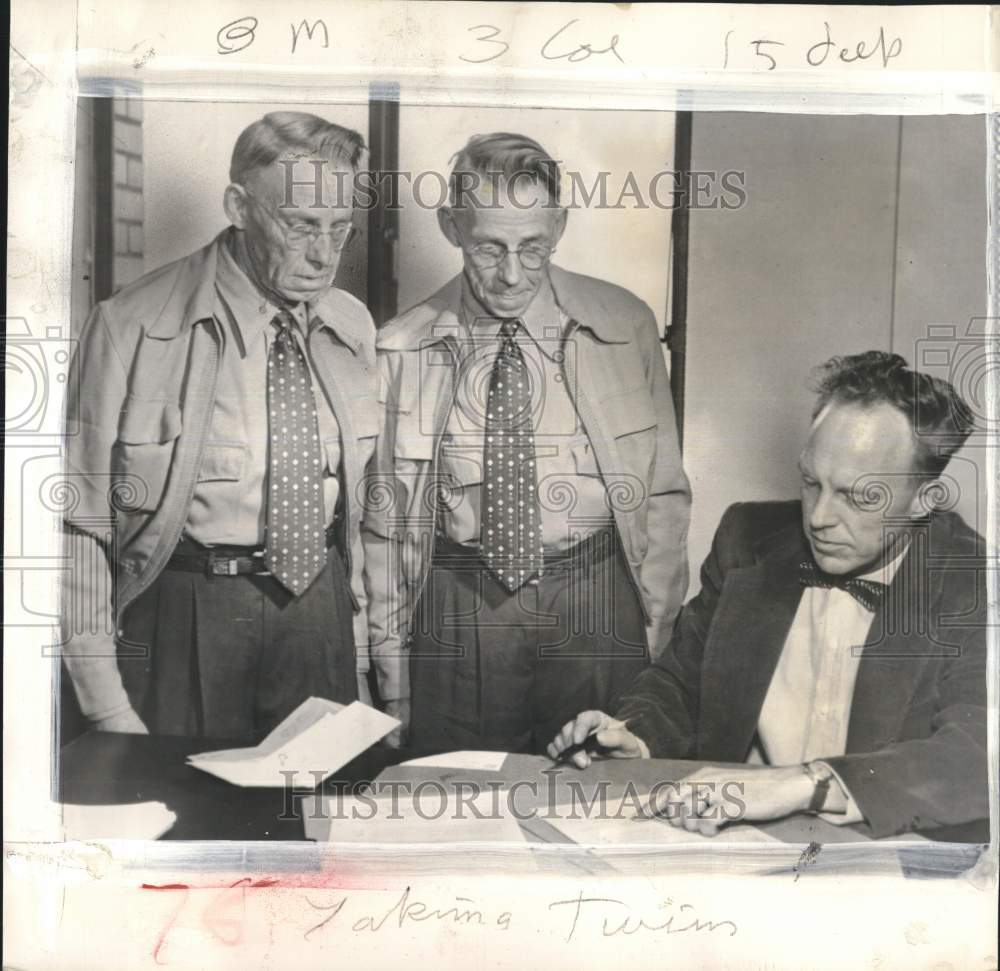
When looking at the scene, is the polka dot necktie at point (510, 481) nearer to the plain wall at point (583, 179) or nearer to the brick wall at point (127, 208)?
the plain wall at point (583, 179)

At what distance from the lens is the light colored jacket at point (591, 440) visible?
3.13 meters

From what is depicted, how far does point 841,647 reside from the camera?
3.19 metres

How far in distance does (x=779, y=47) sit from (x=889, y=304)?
761 millimetres

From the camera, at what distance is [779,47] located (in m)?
3.17

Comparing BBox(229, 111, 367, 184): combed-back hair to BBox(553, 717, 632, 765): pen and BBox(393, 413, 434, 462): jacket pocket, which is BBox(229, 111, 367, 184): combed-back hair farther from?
BBox(553, 717, 632, 765): pen

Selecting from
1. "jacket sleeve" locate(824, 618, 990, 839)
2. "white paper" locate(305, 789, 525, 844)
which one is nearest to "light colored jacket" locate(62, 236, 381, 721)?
"white paper" locate(305, 789, 525, 844)

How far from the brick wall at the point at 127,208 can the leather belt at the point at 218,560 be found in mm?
730

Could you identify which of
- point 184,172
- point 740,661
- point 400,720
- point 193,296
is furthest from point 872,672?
point 184,172

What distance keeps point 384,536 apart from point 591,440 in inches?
24.2

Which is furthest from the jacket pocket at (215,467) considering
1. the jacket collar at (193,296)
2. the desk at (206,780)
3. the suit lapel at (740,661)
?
the suit lapel at (740,661)

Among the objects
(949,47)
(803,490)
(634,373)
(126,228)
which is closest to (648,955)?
(803,490)

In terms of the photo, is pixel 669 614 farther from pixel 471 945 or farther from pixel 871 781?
pixel 471 945

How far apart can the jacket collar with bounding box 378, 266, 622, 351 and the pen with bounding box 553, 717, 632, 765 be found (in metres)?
1.04

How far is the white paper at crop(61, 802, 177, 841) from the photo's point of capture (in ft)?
10.3
